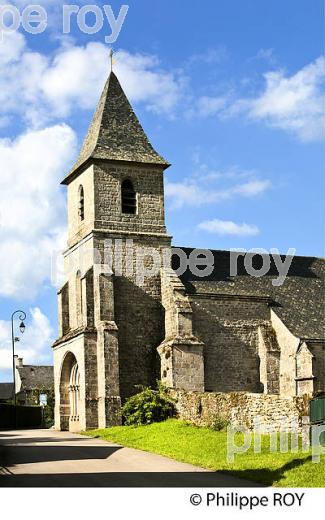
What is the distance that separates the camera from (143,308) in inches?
1508

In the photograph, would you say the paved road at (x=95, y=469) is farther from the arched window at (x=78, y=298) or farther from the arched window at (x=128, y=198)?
the arched window at (x=128, y=198)

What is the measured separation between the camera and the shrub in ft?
92.6

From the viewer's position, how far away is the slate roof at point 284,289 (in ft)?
128

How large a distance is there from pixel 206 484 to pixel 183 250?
2382cm

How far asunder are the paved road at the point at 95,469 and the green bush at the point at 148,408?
17.6 ft

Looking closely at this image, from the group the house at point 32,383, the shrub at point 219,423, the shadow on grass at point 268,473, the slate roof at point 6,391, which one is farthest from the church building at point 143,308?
the slate roof at point 6,391

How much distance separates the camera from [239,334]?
38.8 meters

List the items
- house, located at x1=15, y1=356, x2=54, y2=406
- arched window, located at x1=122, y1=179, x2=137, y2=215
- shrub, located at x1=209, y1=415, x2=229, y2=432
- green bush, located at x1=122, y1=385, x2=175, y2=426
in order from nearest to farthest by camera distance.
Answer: shrub, located at x1=209, y1=415, x2=229, y2=432 < green bush, located at x1=122, y1=385, x2=175, y2=426 < arched window, located at x1=122, y1=179, x2=137, y2=215 < house, located at x1=15, y1=356, x2=54, y2=406

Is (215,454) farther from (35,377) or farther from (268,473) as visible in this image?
Answer: (35,377)

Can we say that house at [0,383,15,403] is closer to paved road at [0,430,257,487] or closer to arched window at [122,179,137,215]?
arched window at [122,179,137,215]

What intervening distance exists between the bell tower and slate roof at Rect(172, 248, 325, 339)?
7.36ft

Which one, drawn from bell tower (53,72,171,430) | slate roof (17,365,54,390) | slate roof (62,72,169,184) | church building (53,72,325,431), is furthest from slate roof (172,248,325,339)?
slate roof (17,365,54,390)

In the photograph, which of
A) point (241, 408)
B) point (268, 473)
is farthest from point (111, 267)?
point (268, 473)

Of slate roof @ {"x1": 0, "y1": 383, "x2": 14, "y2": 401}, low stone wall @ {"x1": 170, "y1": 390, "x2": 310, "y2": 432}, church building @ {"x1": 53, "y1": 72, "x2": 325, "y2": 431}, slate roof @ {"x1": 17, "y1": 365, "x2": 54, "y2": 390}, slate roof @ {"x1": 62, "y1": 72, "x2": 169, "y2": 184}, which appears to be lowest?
slate roof @ {"x1": 0, "y1": 383, "x2": 14, "y2": 401}
